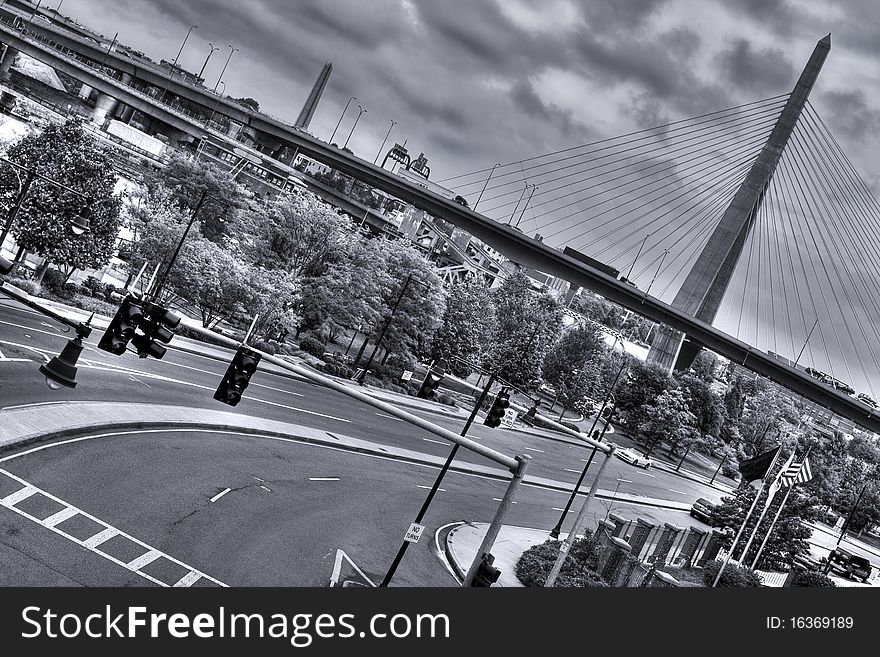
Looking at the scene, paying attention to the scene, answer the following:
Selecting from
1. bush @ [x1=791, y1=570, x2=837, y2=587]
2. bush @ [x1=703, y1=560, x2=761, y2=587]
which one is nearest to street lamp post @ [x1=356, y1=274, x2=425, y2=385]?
bush @ [x1=703, y1=560, x2=761, y2=587]

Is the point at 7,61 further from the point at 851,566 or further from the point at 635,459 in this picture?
the point at 851,566

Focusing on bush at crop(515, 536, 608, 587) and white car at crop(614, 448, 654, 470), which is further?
white car at crop(614, 448, 654, 470)

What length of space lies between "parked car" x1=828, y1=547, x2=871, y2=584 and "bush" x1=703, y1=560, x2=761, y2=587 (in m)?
18.4

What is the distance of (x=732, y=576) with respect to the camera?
38.2 metres

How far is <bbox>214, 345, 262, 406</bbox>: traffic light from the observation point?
15062 millimetres

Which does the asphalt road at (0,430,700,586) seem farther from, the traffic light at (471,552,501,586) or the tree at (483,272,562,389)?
the tree at (483,272,562,389)

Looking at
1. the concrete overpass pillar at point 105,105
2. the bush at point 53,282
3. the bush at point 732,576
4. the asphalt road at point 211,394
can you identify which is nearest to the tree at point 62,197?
the bush at point 53,282

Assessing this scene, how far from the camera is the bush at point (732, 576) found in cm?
3756

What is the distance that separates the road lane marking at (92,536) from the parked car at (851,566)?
168 feet

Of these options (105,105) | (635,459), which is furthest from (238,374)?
(105,105)
